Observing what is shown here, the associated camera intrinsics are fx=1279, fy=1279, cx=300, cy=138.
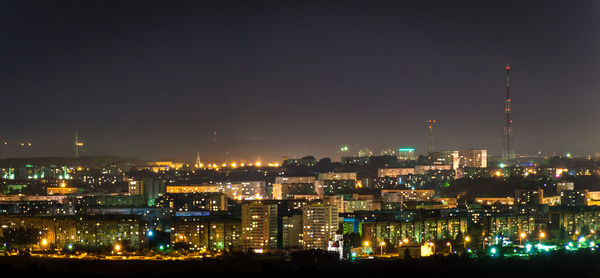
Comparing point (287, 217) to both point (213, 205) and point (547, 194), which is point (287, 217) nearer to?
point (213, 205)

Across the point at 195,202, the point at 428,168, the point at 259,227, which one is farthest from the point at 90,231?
the point at 428,168

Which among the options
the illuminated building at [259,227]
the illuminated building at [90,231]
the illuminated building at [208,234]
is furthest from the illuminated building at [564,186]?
the illuminated building at [90,231]

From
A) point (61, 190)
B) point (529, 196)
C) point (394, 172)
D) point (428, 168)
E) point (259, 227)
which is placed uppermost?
point (428, 168)

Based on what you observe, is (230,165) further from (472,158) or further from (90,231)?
(90,231)

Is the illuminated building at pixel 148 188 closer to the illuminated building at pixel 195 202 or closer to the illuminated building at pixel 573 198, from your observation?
the illuminated building at pixel 195 202

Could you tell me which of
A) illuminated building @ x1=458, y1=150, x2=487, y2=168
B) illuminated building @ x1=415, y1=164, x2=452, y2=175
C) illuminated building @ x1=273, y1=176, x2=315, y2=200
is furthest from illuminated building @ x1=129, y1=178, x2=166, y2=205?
illuminated building @ x1=458, y1=150, x2=487, y2=168

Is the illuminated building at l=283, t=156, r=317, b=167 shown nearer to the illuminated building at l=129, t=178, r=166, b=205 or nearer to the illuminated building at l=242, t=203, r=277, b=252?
the illuminated building at l=129, t=178, r=166, b=205
